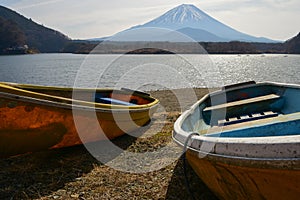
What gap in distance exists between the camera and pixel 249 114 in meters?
6.10

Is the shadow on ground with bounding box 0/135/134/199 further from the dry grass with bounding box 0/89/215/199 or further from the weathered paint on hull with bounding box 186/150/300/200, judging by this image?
the weathered paint on hull with bounding box 186/150/300/200

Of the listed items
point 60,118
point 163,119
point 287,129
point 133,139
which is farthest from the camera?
point 163,119

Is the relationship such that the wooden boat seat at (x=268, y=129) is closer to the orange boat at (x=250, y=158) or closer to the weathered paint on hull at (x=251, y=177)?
the orange boat at (x=250, y=158)

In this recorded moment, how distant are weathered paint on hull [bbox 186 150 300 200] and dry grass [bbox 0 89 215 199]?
46.4 inches

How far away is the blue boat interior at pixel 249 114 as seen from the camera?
390 centimetres

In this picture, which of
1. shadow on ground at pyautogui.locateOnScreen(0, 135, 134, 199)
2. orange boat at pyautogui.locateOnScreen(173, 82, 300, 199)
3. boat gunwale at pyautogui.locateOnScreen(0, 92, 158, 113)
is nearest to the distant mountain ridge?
shadow on ground at pyautogui.locateOnScreen(0, 135, 134, 199)

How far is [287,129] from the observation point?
381 centimetres

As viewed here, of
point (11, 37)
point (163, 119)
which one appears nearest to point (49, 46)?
point (11, 37)

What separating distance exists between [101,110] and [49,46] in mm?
165264

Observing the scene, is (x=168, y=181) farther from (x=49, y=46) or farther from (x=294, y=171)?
(x=49, y=46)

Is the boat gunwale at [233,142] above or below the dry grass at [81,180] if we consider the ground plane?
above

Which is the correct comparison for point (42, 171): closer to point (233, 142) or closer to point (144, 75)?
point (233, 142)

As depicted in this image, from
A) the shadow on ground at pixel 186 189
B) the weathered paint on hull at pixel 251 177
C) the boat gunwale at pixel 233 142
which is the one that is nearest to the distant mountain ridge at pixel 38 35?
the shadow on ground at pixel 186 189

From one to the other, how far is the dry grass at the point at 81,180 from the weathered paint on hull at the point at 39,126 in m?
0.43
